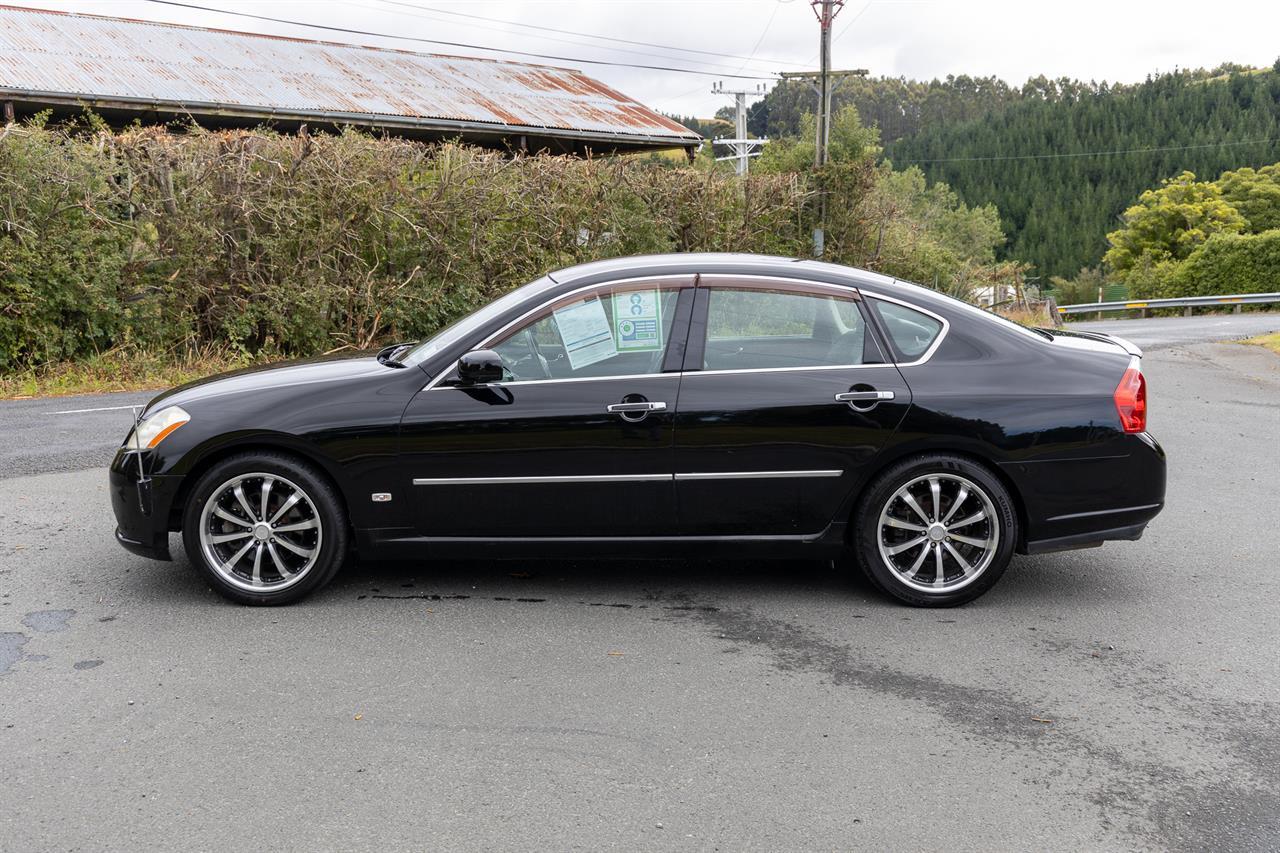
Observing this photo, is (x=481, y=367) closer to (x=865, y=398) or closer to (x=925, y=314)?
(x=865, y=398)

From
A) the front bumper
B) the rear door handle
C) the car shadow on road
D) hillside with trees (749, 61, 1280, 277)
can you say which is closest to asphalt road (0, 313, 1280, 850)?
the car shadow on road

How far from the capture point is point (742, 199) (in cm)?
1934

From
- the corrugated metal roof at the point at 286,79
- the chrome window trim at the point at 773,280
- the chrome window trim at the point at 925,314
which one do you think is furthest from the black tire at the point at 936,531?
the corrugated metal roof at the point at 286,79

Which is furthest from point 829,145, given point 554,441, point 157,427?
point 157,427

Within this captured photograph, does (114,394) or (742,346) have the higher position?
(742,346)

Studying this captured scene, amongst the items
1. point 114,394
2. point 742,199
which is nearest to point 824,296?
point 114,394

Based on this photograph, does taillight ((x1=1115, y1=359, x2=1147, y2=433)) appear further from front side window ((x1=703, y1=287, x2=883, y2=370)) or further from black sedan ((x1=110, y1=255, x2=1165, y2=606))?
front side window ((x1=703, y1=287, x2=883, y2=370))

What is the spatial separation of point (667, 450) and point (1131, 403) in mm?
2186

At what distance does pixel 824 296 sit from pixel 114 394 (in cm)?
1008

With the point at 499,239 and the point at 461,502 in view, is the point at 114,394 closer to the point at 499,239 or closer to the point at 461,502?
the point at 499,239

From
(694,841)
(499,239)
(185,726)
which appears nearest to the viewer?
(694,841)

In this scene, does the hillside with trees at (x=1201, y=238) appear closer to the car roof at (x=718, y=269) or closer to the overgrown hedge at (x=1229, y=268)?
the overgrown hedge at (x=1229, y=268)

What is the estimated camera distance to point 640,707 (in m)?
4.04

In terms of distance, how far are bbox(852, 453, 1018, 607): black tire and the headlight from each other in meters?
3.18
